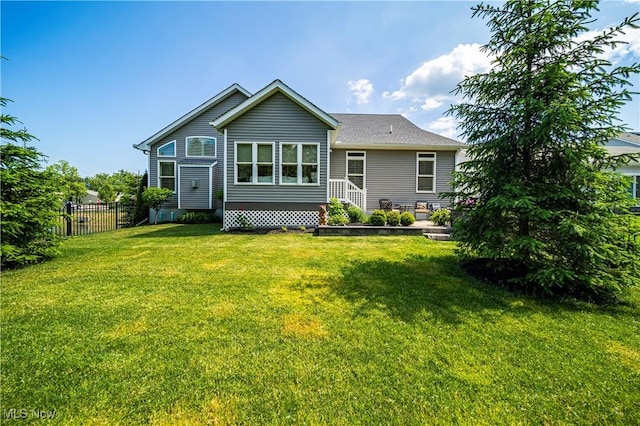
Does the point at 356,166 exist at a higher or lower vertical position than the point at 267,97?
lower

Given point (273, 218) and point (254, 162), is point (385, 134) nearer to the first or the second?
point (254, 162)

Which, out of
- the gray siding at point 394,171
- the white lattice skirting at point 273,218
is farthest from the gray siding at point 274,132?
the gray siding at point 394,171

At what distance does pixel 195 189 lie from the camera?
13.7 metres

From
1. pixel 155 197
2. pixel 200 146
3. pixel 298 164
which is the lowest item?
pixel 155 197

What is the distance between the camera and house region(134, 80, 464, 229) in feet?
32.7

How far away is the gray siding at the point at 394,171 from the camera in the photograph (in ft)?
43.2

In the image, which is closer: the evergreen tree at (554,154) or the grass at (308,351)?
the grass at (308,351)

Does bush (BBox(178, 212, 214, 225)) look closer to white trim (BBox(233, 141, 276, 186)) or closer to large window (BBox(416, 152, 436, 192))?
white trim (BBox(233, 141, 276, 186))

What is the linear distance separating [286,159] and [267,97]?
94.6 inches

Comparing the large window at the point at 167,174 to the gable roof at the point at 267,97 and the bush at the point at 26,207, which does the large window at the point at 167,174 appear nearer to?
the gable roof at the point at 267,97

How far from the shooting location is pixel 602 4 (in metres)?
3.96

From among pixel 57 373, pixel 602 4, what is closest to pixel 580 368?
pixel 57 373

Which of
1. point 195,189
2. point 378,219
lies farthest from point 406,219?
point 195,189

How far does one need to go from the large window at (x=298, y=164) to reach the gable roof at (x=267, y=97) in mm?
1129
